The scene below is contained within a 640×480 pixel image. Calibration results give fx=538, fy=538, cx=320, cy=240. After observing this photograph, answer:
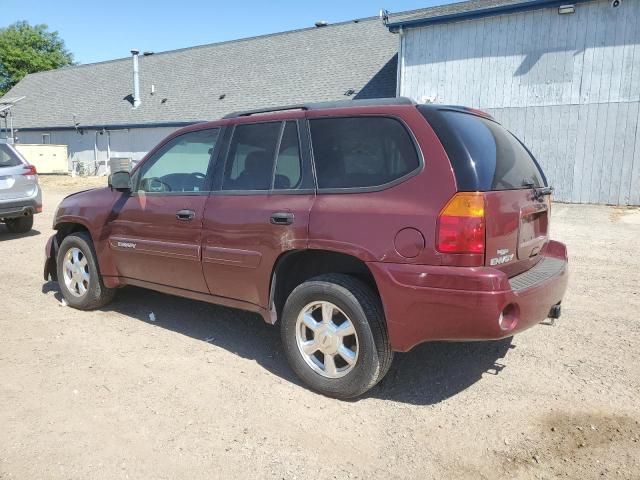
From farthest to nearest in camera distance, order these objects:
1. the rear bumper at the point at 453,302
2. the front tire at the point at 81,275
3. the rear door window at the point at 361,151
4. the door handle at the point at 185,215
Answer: the front tire at the point at 81,275 → the door handle at the point at 185,215 → the rear door window at the point at 361,151 → the rear bumper at the point at 453,302

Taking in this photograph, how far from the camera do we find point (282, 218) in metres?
3.61

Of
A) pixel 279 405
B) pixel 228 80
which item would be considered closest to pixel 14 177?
pixel 279 405

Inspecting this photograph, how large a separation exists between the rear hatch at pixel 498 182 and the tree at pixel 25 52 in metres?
55.7

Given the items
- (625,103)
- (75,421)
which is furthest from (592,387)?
(625,103)

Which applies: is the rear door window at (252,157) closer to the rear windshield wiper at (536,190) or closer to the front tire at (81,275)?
the rear windshield wiper at (536,190)

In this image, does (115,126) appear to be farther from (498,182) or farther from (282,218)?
(498,182)

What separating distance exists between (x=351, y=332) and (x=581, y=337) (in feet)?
7.61

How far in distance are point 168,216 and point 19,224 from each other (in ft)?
23.8

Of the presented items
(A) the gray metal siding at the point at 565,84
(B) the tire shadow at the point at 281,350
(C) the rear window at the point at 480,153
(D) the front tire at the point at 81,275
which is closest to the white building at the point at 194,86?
(A) the gray metal siding at the point at 565,84

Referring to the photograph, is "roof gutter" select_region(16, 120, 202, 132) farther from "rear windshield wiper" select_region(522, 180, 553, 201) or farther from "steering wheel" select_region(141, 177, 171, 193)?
"rear windshield wiper" select_region(522, 180, 553, 201)

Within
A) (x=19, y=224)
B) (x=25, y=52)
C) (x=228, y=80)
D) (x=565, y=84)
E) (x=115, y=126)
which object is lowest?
(x=19, y=224)

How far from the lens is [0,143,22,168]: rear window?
29.7 feet

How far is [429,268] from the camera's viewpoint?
3043 mm

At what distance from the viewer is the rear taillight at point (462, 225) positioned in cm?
298
